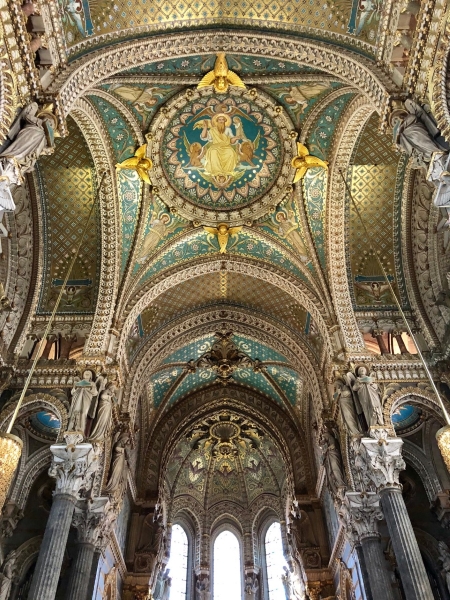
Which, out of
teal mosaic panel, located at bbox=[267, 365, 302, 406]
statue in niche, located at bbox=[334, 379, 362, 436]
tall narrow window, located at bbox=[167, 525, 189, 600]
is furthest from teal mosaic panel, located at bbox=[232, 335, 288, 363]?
tall narrow window, located at bbox=[167, 525, 189, 600]

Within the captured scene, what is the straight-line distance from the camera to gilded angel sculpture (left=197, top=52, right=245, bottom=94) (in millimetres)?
11328

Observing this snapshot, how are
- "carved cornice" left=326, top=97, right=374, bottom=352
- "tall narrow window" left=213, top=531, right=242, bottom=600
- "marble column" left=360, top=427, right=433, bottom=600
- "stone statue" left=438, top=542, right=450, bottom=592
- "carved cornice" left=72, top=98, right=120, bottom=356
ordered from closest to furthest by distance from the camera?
"marble column" left=360, top=427, right=433, bottom=600, "stone statue" left=438, top=542, right=450, bottom=592, "carved cornice" left=72, top=98, right=120, bottom=356, "carved cornice" left=326, top=97, right=374, bottom=352, "tall narrow window" left=213, top=531, right=242, bottom=600

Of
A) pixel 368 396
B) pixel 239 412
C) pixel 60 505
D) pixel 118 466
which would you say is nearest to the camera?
pixel 60 505

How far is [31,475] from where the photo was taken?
1227 centimetres

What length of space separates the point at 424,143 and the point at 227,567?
17.4m

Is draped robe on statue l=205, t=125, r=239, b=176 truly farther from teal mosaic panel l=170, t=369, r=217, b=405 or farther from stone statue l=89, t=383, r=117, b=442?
teal mosaic panel l=170, t=369, r=217, b=405

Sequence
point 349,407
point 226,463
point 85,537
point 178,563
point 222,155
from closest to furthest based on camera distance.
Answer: point 85,537
point 349,407
point 222,155
point 178,563
point 226,463

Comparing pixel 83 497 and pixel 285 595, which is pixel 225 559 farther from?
pixel 83 497

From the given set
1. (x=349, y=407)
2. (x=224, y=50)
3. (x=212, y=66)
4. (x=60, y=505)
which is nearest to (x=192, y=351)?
(x=349, y=407)

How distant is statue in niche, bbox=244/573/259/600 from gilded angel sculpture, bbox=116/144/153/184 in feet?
47.1

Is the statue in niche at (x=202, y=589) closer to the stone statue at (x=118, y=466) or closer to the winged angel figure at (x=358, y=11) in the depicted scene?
the stone statue at (x=118, y=466)

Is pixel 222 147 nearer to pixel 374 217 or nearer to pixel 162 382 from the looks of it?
pixel 374 217

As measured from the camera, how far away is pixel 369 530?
10.9 m

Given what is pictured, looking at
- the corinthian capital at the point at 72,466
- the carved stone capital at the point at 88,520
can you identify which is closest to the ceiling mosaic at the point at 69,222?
the corinthian capital at the point at 72,466
